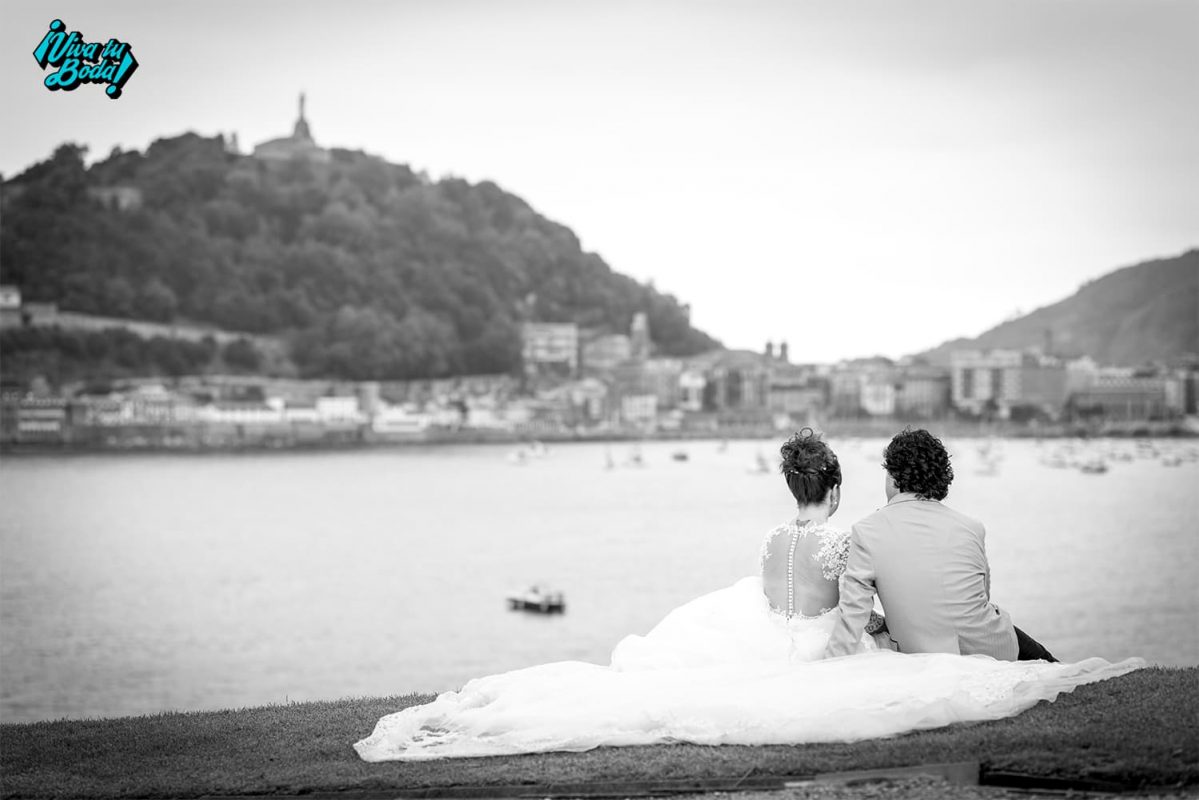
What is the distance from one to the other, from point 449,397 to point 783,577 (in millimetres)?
91631

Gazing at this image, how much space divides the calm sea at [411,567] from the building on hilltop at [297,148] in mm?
43466

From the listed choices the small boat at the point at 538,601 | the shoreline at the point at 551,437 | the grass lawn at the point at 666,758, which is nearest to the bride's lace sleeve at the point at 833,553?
the grass lawn at the point at 666,758

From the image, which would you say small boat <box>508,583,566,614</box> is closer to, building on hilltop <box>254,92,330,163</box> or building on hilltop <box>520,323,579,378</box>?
building on hilltop <box>520,323,579,378</box>

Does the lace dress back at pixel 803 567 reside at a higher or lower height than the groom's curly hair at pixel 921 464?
lower

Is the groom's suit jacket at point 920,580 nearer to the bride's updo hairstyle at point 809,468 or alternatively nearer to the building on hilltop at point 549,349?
the bride's updo hairstyle at point 809,468

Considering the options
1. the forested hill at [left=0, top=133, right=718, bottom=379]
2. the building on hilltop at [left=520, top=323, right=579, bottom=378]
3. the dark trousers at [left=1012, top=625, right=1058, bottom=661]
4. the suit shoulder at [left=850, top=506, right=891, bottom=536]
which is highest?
the forested hill at [left=0, top=133, right=718, bottom=379]

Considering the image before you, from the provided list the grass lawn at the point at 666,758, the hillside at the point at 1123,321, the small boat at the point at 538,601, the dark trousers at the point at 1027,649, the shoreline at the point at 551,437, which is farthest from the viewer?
the shoreline at the point at 551,437

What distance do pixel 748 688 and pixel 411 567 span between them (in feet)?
99.0

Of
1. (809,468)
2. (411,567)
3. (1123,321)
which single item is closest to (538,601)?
(411,567)

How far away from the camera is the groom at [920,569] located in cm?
339

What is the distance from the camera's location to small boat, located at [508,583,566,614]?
78.9ft

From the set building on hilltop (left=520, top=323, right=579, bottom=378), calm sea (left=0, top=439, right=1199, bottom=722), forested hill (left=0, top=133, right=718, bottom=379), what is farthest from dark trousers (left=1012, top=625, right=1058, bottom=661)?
building on hilltop (left=520, top=323, right=579, bottom=378)

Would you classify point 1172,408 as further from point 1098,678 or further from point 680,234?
point 1098,678

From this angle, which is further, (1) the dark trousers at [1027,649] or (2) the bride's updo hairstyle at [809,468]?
(1) the dark trousers at [1027,649]
